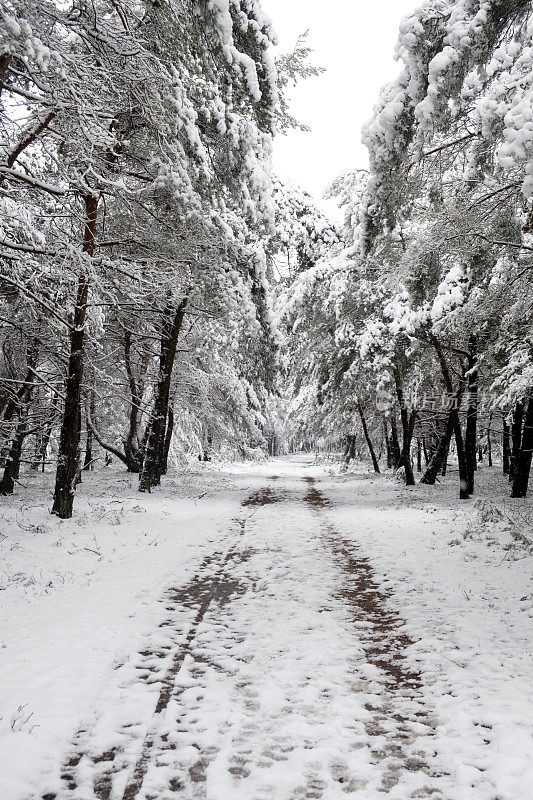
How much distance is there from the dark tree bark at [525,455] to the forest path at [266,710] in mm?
8276

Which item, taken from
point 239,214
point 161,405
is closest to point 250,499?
point 161,405

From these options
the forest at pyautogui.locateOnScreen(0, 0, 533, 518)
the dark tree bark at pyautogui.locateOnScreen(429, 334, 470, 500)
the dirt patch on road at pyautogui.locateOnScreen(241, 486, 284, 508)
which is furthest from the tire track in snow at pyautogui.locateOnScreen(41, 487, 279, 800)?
the dark tree bark at pyautogui.locateOnScreen(429, 334, 470, 500)

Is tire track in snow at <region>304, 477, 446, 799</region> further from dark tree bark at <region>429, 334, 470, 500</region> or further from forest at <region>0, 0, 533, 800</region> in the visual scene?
dark tree bark at <region>429, 334, 470, 500</region>

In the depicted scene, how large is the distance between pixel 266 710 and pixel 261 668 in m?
0.70

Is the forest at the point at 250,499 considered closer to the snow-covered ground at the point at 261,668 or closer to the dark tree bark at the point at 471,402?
the snow-covered ground at the point at 261,668

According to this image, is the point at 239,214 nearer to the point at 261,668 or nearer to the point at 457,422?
the point at 261,668

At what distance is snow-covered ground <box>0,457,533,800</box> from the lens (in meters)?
3.13

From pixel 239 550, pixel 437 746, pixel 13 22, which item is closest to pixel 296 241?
pixel 239 550

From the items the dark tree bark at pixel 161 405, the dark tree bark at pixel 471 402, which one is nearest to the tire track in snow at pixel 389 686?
the dark tree bark at pixel 471 402

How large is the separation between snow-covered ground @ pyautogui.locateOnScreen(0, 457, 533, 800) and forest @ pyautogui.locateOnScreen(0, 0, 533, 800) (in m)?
0.03

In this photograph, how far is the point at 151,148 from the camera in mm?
9250

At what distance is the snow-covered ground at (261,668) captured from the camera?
3133 mm

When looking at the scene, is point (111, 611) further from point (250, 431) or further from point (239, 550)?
point (250, 431)

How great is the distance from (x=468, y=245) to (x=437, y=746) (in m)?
8.95
